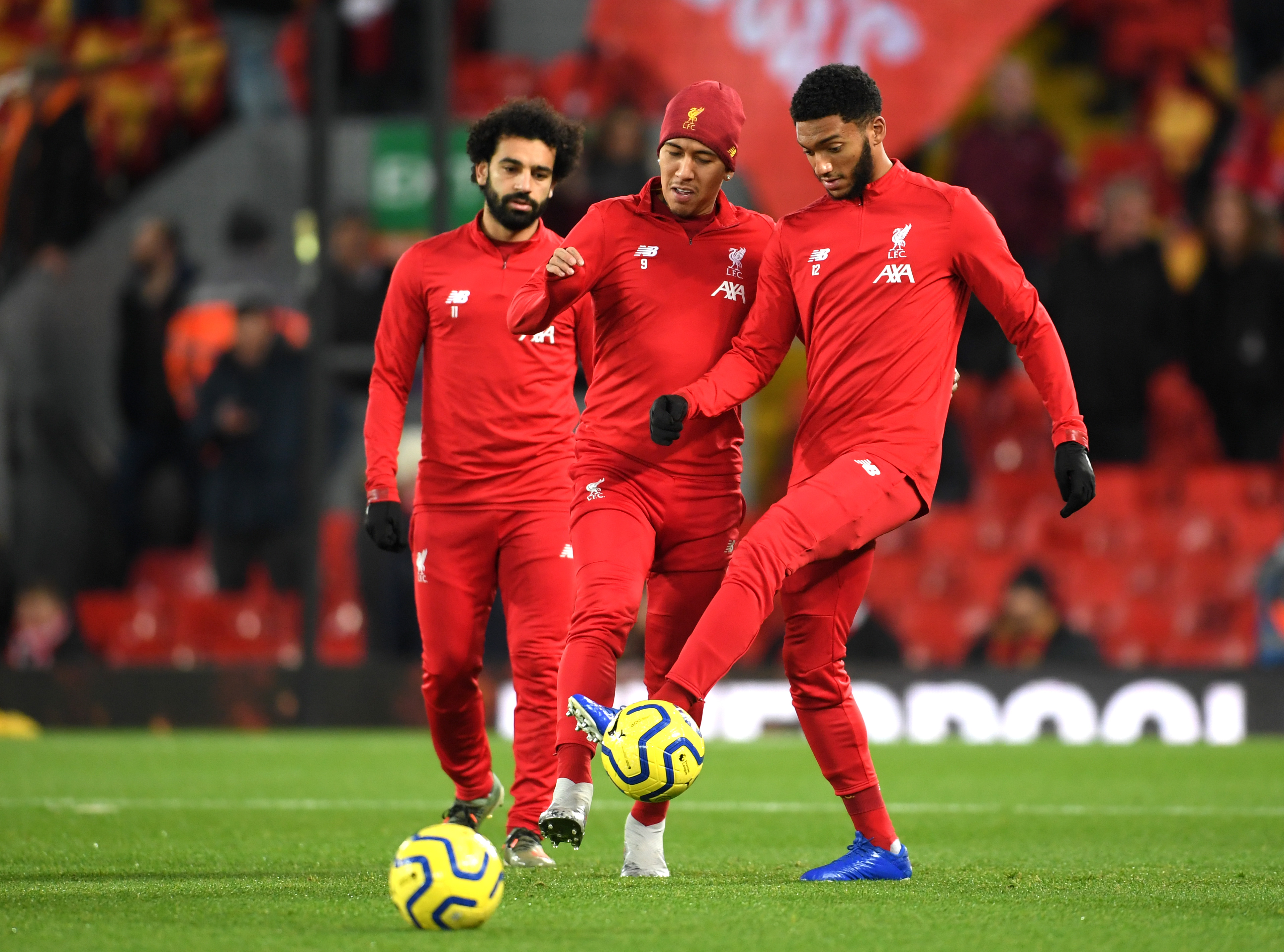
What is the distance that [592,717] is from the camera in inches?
162

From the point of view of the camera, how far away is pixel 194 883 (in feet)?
15.5

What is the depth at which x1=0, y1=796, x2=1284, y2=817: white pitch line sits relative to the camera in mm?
6812

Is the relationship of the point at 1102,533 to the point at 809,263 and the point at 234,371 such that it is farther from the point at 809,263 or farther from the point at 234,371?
the point at 809,263

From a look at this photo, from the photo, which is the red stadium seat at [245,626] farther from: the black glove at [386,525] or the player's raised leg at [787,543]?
the player's raised leg at [787,543]

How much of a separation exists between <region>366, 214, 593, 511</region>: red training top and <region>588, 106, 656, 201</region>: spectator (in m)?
6.08

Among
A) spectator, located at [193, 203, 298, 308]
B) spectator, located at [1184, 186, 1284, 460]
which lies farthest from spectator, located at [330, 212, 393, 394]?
spectator, located at [1184, 186, 1284, 460]

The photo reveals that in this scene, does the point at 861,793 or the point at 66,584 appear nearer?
the point at 861,793

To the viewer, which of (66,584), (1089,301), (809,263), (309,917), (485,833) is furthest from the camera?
(66,584)

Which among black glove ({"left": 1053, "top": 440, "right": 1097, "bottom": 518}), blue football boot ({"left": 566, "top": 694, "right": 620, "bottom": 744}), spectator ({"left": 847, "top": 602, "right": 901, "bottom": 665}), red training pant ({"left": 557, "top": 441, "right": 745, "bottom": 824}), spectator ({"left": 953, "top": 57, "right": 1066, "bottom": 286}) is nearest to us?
blue football boot ({"left": 566, "top": 694, "right": 620, "bottom": 744})

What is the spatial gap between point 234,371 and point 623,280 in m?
7.56

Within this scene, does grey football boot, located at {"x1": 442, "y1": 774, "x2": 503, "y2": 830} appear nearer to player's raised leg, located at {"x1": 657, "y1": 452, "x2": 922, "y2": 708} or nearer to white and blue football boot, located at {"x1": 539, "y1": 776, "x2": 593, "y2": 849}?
white and blue football boot, located at {"x1": 539, "y1": 776, "x2": 593, "y2": 849}

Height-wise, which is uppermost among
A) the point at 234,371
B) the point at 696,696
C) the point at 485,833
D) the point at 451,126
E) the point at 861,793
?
the point at 451,126

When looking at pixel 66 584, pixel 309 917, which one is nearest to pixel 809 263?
pixel 309 917

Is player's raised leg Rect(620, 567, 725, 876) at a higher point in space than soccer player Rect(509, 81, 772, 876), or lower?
lower
